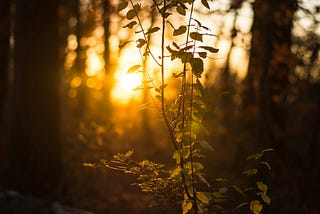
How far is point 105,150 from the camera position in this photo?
11539 millimetres

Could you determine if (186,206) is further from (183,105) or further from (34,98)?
(34,98)

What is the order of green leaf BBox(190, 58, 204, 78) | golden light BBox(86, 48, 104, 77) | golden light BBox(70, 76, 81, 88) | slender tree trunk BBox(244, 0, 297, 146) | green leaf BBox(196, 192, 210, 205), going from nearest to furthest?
1. green leaf BBox(190, 58, 204, 78)
2. green leaf BBox(196, 192, 210, 205)
3. slender tree trunk BBox(244, 0, 297, 146)
4. golden light BBox(70, 76, 81, 88)
5. golden light BBox(86, 48, 104, 77)

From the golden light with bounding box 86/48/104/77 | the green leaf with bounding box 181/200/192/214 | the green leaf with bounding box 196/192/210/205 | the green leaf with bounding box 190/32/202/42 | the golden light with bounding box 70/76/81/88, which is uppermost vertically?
the golden light with bounding box 86/48/104/77

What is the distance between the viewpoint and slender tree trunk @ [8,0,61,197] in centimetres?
828

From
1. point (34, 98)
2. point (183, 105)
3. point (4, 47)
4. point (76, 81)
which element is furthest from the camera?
point (76, 81)

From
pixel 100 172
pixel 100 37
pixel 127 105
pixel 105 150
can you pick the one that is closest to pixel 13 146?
pixel 100 172

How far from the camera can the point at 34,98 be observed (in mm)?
8352

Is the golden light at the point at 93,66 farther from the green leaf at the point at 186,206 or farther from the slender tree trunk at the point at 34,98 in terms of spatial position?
the green leaf at the point at 186,206

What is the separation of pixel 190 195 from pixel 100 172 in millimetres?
6541

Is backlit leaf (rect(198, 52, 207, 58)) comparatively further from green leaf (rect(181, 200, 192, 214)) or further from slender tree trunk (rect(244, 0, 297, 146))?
slender tree trunk (rect(244, 0, 297, 146))

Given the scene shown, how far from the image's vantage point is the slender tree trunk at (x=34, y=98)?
27.2 feet

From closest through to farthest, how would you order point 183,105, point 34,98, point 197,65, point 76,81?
point 197,65, point 183,105, point 34,98, point 76,81

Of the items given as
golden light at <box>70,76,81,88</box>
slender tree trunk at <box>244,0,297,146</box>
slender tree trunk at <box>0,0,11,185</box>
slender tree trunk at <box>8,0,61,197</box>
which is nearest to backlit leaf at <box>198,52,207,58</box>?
slender tree trunk at <box>244,0,297,146</box>

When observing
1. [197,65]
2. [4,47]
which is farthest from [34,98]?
[4,47]
